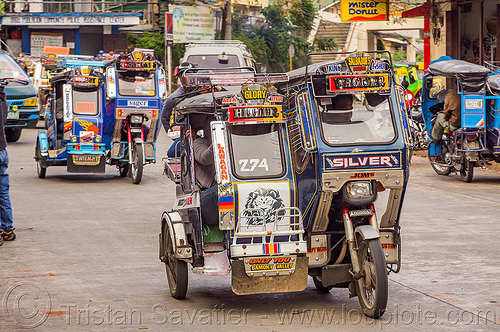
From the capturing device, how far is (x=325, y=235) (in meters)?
7.32

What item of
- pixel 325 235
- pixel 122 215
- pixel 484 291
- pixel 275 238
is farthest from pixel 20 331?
pixel 122 215

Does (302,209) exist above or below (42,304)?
above

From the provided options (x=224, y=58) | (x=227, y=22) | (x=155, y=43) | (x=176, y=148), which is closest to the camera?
(x=176, y=148)

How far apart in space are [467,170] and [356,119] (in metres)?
8.98

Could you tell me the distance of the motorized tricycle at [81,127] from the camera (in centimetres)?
1587

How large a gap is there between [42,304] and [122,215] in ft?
16.4

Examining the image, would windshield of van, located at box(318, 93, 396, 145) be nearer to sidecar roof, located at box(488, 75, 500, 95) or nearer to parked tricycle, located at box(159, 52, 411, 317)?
parked tricycle, located at box(159, 52, 411, 317)

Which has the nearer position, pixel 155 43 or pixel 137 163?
pixel 137 163

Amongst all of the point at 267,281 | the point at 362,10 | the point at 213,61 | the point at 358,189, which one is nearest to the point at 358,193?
the point at 358,189

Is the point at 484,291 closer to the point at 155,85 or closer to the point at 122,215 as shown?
the point at 122,215

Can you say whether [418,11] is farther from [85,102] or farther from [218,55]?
[85,102]

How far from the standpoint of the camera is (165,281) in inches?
330

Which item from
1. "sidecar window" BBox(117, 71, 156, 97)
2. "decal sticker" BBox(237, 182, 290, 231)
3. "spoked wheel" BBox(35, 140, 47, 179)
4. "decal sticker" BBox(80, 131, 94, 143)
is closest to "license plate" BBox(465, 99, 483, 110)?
"sidecar window" BBox(117, 71, 156, 97)

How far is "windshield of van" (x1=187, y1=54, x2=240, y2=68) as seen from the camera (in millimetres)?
22547
